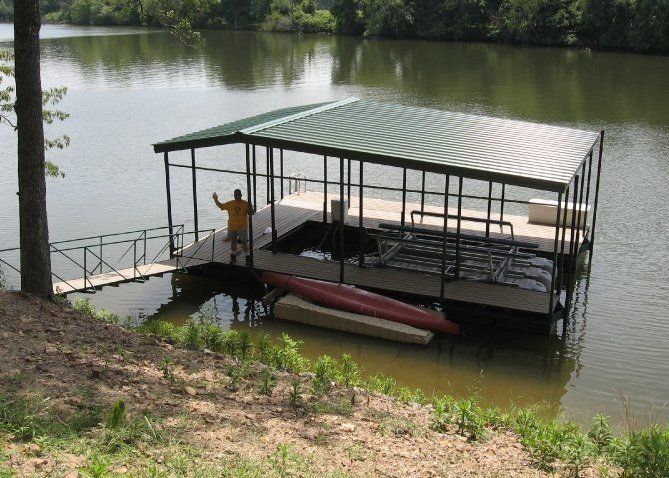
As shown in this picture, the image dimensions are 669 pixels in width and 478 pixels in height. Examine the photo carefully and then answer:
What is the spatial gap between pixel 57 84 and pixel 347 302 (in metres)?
34.2

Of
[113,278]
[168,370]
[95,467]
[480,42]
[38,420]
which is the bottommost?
[113,278]

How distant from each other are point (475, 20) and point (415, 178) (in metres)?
48.0

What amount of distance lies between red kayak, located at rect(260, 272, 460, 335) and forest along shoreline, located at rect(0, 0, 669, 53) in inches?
1227

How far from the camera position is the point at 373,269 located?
14.9m

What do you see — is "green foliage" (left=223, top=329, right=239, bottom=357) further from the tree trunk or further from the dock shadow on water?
the tree trunk

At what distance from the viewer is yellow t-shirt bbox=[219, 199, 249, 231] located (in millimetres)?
15477

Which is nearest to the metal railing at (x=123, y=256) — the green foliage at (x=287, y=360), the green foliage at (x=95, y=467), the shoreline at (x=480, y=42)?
the green foliage at (x=287, y=360)

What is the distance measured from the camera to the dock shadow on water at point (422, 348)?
473 inches

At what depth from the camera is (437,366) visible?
12.7 meters

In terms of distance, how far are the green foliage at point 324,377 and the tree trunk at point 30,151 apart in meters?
4.51

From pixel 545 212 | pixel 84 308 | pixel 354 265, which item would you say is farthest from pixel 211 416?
pixel 545 212

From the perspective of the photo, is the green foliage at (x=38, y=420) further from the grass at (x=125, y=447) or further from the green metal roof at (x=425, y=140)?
the green metal roof at (x=425, y=140)

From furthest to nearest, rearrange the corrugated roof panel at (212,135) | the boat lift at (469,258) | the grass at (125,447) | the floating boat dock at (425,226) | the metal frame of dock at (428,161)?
1. the corrugated roof panel at (212,135)
2. the boat lift at (469,258)
3. the floating boat dock at (425,226)
4. the metal frame of dock at (428,161)
5. the grass at (125,447)

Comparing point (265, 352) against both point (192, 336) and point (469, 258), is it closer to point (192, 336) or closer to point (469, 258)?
point (192, 336)
